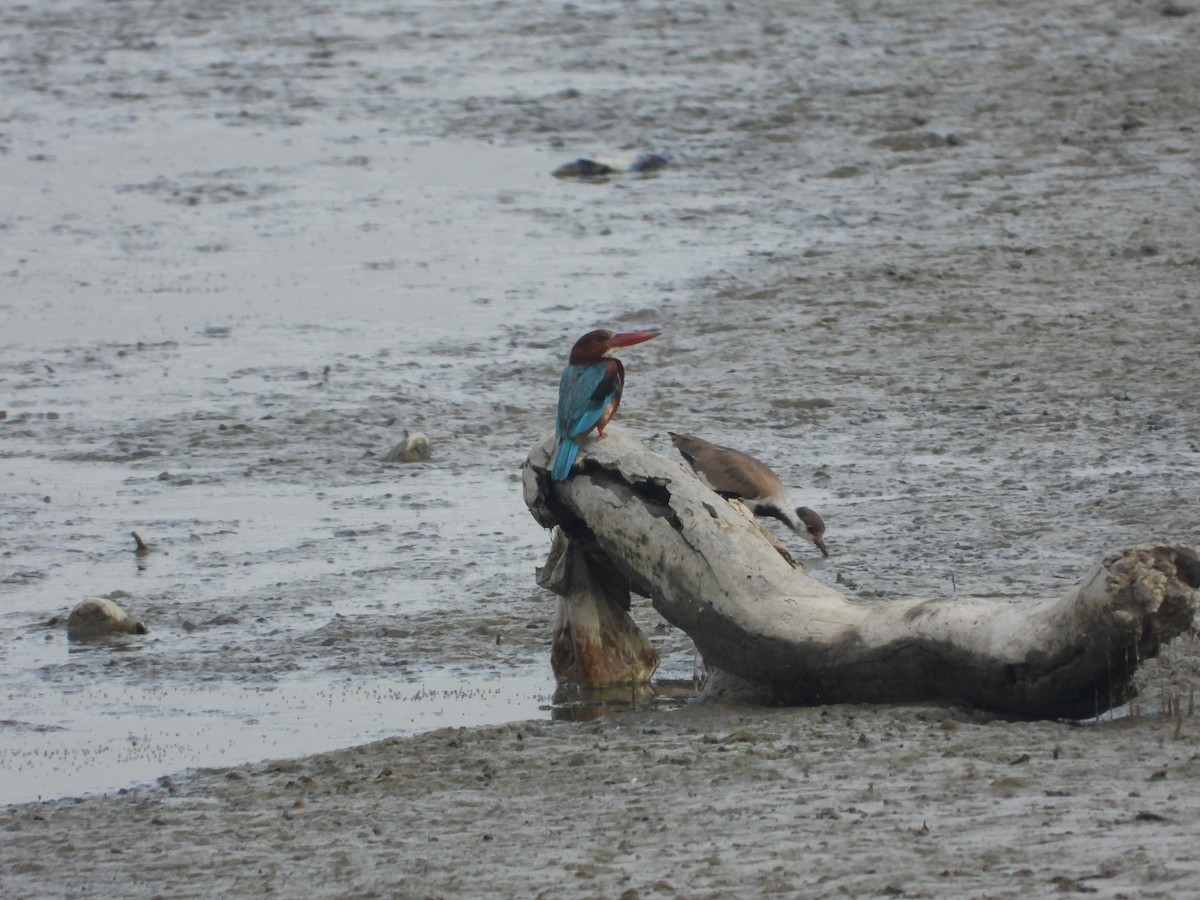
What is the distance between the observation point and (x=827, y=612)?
6215mm

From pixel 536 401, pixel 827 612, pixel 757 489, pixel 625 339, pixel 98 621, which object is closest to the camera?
pixel 827 612

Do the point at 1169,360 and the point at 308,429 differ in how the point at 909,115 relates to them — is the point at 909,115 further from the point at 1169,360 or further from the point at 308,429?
the point at 308,429

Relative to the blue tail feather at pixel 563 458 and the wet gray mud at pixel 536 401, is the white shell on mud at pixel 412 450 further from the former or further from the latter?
the blue tail feather at pixel 563 458

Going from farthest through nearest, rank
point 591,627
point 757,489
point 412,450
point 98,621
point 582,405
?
point 412,450
point 757,489
point 98,621
point 591,627
point 582,405

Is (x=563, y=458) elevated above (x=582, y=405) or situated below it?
below

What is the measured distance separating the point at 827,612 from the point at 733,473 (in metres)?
1.93

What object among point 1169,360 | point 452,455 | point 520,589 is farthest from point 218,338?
point 1169,360

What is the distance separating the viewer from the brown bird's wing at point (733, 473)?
26.4ft

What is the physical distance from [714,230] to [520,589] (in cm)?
555

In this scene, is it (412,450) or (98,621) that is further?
(412,450)

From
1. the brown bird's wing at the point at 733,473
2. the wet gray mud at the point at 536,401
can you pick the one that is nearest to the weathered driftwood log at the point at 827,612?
the wet gray mud at the point at 536,401

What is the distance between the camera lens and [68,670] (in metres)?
7.20

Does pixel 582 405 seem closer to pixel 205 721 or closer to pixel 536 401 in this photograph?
pixel 205 721

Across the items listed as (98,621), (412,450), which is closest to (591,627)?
(98,621)
